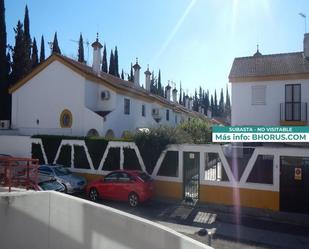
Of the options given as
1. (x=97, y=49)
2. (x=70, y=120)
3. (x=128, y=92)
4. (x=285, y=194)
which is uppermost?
(x=97, y=49)

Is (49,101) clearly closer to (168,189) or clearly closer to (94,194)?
(94,194)

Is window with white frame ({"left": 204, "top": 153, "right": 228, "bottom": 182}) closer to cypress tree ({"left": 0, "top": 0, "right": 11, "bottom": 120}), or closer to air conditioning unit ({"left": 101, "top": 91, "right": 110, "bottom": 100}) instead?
air conditioning unit ({"left": 101, "top": 91, "right": 110, "bottom": 100})

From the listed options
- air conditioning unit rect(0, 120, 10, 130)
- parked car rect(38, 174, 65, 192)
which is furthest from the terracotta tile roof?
air conditioning unit rect(0, 120, 10, 130)

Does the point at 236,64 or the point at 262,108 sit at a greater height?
the point at 236,64

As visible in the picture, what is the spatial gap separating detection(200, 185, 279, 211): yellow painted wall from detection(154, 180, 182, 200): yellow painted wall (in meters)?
1.32

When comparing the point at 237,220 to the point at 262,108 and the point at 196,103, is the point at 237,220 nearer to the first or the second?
the point at 262,108

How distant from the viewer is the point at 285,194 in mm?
14414

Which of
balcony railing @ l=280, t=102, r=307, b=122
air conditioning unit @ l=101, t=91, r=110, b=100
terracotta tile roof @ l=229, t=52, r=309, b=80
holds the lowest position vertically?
balcony railing @ l=280, t=102, r=307, b=122

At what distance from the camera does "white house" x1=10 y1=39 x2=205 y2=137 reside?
88.8 ft

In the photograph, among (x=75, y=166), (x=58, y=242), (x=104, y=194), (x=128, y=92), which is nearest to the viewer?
(x=58, y=242)

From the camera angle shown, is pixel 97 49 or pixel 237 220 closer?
pixel 237 220

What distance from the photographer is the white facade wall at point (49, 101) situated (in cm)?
2738

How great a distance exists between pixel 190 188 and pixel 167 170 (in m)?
1.49

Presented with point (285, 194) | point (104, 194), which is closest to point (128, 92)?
point (104, 194)
